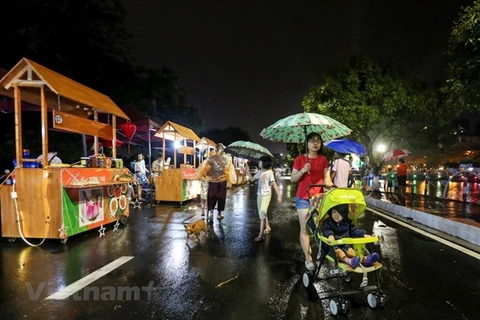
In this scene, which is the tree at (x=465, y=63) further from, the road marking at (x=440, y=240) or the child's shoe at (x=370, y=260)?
the child's shoe at (x=370, y=260)

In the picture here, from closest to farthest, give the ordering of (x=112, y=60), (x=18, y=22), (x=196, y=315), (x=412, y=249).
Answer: (x=196, y=315)
(x=412, y=249)
(x=18, y=22)
(x=112, y=60)

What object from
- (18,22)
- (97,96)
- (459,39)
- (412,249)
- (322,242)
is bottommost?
(412,249)

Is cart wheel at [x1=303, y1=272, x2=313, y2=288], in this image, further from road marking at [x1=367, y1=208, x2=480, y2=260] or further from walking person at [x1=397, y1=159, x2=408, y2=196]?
walking person at [x1=397, y1=159, x2=408, y2=196]

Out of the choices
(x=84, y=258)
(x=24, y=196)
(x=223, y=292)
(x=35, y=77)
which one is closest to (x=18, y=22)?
(x=35, y=77)

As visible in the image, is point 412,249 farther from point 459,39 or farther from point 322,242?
point 459,39

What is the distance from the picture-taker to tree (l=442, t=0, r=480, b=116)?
7.08m

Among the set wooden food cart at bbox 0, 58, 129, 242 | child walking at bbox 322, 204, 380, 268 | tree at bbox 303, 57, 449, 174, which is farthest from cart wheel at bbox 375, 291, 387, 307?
tree at bbox 303, 57, 449, 174

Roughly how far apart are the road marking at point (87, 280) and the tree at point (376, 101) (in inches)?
563

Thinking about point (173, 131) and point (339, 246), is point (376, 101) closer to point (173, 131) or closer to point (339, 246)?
point (173, 131)

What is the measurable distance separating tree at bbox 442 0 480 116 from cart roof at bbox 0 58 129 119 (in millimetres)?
8992

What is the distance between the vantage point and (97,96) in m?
8.16

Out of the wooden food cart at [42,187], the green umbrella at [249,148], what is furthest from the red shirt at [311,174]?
the green umbrella at [249,148]

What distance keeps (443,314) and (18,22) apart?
1684 cm

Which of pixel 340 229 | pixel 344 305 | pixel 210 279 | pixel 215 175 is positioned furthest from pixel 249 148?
pixel 344 305
